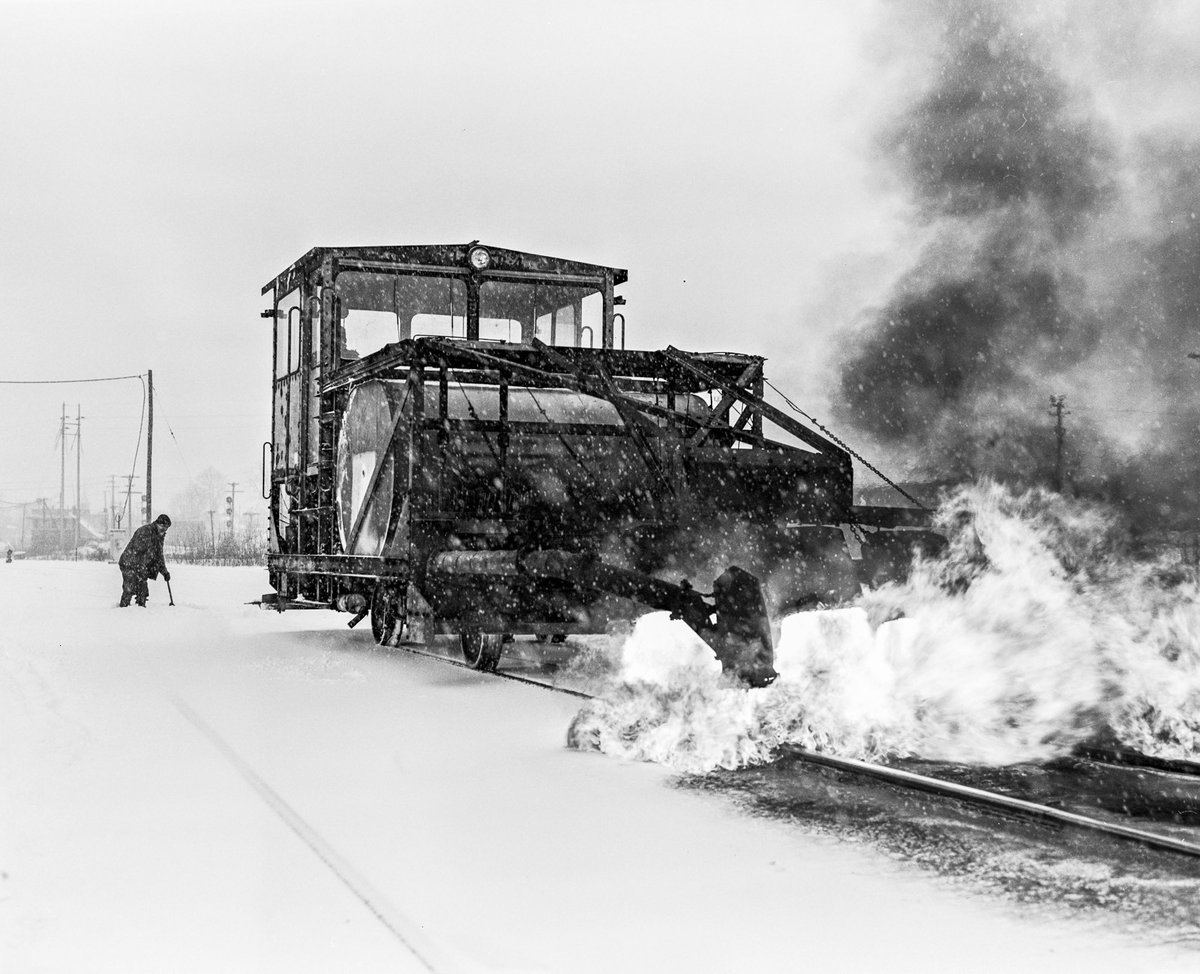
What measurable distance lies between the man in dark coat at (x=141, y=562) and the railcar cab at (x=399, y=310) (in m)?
7.89

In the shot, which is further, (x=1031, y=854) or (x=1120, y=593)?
(x=1120, y=593)

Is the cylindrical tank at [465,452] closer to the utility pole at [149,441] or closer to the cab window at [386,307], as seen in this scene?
the cab window at [386,307]

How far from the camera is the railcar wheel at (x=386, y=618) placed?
1026 centimetres

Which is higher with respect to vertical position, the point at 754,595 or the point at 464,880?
the point at 754,595

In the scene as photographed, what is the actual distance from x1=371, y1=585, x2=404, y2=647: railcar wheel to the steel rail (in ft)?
15.4

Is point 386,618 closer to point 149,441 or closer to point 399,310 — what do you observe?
point 399,310

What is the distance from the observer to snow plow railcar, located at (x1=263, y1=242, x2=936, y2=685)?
746 cm

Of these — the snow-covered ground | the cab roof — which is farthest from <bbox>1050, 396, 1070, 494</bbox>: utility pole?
the cab roof

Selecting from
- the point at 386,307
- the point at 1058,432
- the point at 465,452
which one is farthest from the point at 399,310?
the point at 1058,432

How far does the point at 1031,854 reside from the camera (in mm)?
4207

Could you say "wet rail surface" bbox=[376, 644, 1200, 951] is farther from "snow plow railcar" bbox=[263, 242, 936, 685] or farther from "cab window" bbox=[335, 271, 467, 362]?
"cab window" bbox=[335, 271, 467, 362]

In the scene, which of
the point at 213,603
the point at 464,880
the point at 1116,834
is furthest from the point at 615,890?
the point at 213,603

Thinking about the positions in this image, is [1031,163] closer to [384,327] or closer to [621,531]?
[621,531]

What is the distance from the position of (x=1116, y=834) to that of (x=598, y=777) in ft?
6.98
